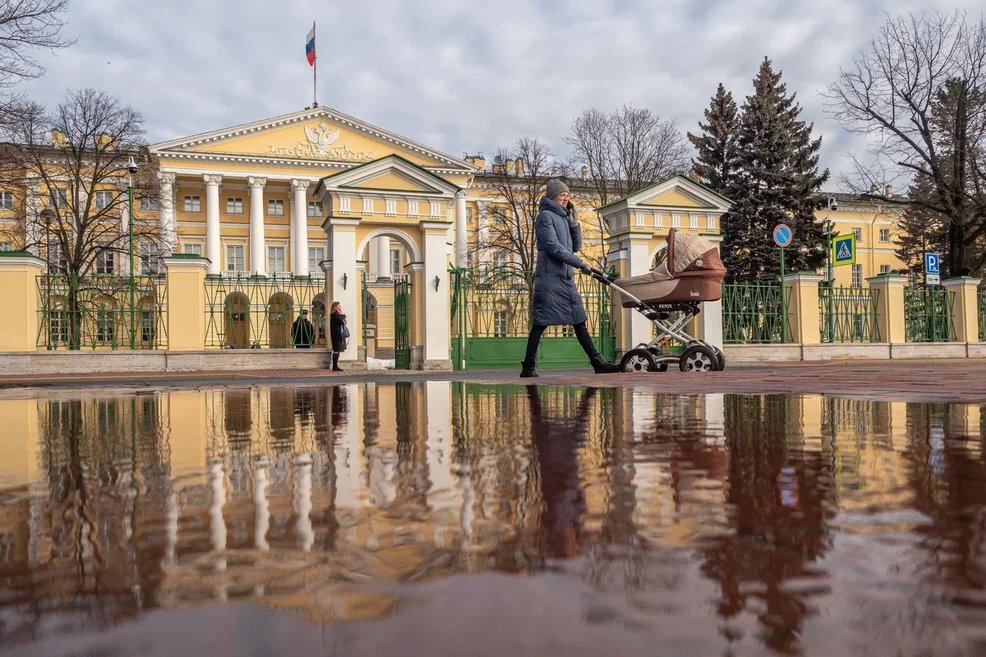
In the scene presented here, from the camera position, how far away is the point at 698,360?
1194 centimetres

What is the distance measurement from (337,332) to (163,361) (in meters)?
3.91

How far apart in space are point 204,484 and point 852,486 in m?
1.46

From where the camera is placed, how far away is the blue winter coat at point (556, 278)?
945cm

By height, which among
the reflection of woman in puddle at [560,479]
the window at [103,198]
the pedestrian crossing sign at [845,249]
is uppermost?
the window at [103,198]

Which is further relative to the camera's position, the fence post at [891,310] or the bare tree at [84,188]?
the bare tree at [84,188]

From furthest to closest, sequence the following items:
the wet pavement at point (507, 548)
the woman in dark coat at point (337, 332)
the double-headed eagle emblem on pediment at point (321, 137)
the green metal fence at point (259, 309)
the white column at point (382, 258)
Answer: the double-headed eagle emblem on pediment at point (321, 137)
the white column at point (382, 258)
the green metal fence at point (259, 309)
the woman in dark coat at point (337, 332)
the wet pavement at point (507, 548)

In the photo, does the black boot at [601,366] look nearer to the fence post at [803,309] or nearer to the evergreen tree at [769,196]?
the fence post at [803,309]

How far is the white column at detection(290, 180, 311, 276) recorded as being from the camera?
5916cm

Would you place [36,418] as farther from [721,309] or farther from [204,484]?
[721,309]

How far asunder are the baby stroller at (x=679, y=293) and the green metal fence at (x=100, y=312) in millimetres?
11654

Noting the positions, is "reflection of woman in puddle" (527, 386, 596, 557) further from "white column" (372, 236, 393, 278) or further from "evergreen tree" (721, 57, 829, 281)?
"white column" (372, 236, 393, 278)

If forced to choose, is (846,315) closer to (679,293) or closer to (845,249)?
(845,249)

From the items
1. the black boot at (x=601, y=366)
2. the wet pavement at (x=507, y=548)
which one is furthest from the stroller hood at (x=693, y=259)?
the wet pavement at (x=507, y=548)

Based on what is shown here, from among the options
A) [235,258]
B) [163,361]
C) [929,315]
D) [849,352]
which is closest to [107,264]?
[235,258]
